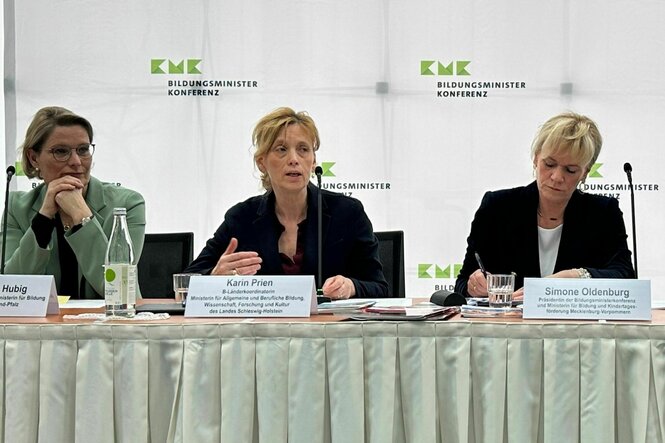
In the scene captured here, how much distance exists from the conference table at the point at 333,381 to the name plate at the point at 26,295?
0.15 meters

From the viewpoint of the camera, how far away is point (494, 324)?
1688mm

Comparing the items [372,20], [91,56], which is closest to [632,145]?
[372,20]

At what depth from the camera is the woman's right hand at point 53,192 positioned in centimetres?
267

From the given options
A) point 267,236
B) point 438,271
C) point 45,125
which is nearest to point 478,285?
point 267,236

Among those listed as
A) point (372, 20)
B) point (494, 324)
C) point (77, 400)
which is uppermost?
point (372, 20)

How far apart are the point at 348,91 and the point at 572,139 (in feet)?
5.08

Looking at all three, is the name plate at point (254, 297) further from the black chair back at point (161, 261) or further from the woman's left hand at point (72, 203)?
the black chair back at point (161, 261)

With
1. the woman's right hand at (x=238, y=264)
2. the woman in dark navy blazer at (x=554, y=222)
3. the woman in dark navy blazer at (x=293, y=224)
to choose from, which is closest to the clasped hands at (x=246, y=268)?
the woman's right hand at (x=238, y=264)

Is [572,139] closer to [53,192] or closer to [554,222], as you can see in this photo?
[554,222]

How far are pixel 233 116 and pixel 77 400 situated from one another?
8.11ft

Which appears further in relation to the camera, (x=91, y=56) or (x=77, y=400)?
(x=91, y=56)

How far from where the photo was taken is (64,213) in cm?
277

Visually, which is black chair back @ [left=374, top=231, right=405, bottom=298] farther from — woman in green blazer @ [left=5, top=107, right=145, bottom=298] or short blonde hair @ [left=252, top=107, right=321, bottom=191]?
woman in green blazer @ [left=5, top=107, right=145, bottom=298]

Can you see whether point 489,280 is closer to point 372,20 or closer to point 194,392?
point 194,392
